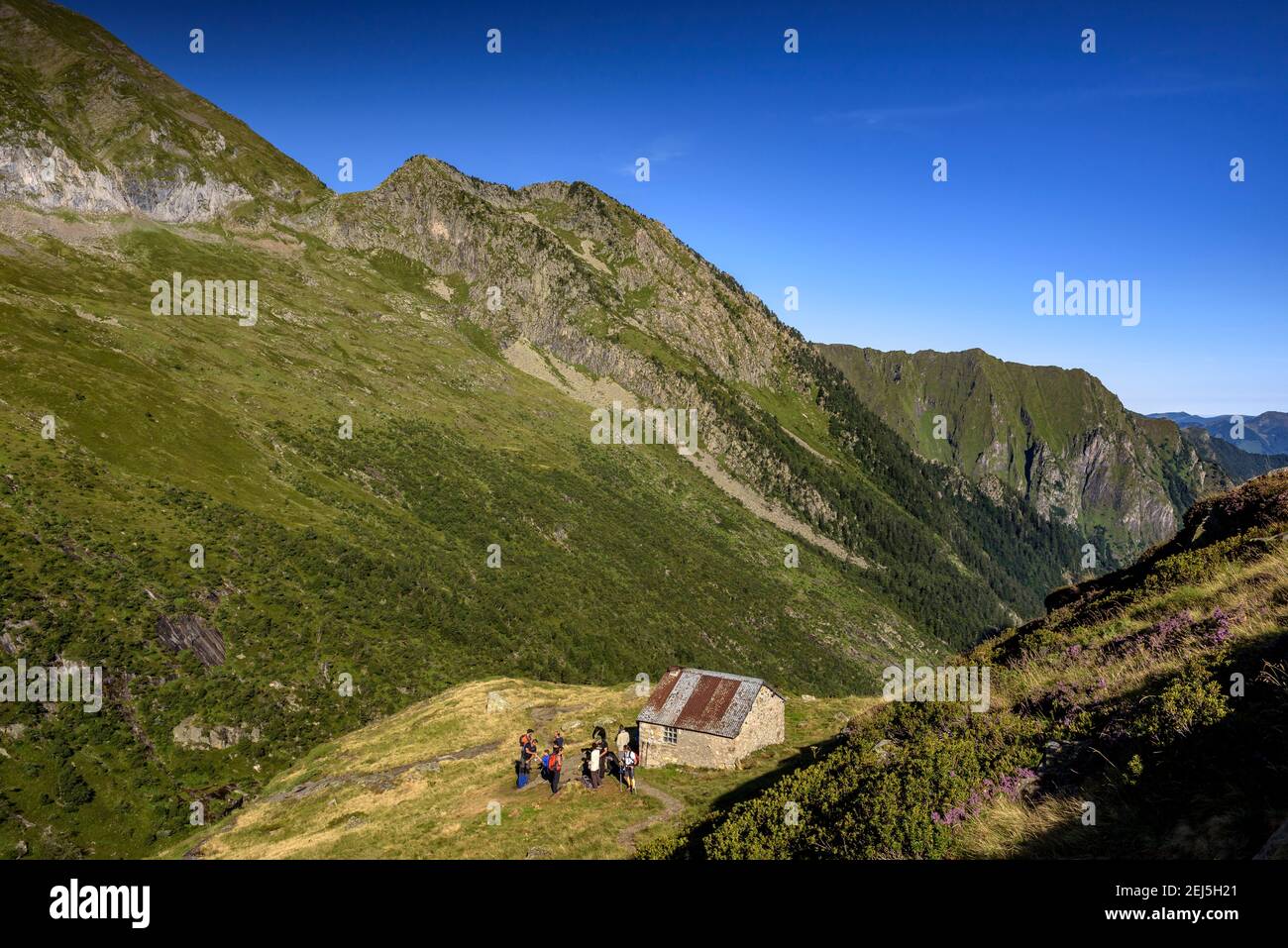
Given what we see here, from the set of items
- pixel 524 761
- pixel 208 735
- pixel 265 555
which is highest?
pixel 265 555

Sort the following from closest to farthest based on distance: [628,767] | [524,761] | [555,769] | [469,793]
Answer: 1. [628,767]
2. [555,769]
3. [524,761]
4. [469,793]

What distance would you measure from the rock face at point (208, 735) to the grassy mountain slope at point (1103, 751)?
52.9 m

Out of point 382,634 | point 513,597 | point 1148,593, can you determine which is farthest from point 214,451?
point 1148,593

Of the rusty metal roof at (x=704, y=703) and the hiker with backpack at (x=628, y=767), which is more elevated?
the rusty metal roof at (x=704, y=703)

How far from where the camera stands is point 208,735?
5634 centimetres

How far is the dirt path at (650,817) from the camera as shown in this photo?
26.2 meters

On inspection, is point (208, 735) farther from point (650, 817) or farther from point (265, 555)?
point (650, 817)

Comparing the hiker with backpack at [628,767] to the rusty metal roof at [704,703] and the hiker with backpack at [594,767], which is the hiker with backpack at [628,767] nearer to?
the hiker with backpack at [594,767]

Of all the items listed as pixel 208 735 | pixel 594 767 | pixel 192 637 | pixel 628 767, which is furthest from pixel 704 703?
pixel 192 637

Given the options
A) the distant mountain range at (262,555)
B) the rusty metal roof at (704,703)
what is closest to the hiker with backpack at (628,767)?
the rusty metal roof at (704,703)

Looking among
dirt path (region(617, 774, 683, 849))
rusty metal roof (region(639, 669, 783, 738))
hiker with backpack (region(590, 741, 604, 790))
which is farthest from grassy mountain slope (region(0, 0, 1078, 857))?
rusty metal roof (region(639, 669, 783, 738))

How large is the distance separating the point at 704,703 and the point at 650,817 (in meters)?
8.70

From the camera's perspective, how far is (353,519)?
10800 centimetres
